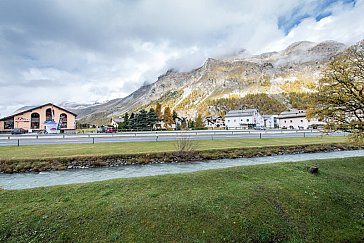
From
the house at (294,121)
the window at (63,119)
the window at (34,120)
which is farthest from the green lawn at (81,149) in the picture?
the house at (294,121)

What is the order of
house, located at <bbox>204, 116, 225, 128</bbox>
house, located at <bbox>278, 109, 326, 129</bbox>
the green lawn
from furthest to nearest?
house, located at <bbox>204, 116, 225, 128</bbox>, house, located at <bbox>278, 109, 326, 129</bbox>, the green lawn

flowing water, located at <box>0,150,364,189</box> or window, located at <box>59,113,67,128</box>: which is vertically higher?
window, located at <box>59,113,67,128</box>

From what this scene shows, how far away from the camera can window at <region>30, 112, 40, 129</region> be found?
71581 mm

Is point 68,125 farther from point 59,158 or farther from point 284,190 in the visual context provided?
point 284,190

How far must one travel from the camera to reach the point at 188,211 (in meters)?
7.70

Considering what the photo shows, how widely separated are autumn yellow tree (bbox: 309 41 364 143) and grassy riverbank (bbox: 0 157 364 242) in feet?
13.2

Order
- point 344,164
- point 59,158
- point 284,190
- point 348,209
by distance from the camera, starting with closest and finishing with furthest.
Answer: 1. point 348,209
2. point 284,190
3. point 344,164
4. point 59,158

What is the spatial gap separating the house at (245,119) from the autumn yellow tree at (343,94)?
93520mm

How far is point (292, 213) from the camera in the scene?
317 inches

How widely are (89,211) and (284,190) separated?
864cm

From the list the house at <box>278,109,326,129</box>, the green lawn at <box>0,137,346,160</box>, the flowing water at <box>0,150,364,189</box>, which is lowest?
the flowing water at <box>0,150,364,189</box>

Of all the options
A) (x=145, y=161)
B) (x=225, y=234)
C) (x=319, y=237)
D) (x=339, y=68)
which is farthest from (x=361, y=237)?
(x=145, y=161)

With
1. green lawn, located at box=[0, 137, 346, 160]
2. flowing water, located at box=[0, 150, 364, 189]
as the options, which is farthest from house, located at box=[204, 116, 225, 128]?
flowing water, located at box=[0, 150, 364, 189]

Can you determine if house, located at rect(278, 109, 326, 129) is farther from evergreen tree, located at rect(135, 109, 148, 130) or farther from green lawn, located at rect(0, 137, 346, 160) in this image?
green lawn, located at rect(0, 137, 346, 160)
